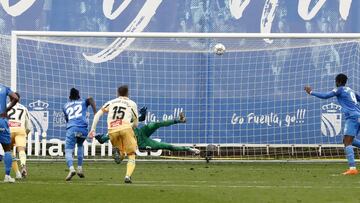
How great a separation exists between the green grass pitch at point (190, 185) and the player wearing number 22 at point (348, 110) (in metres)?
0.61

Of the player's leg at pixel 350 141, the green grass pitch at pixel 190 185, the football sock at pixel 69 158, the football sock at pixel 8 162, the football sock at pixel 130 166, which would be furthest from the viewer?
the player's leg at pixel 350 141

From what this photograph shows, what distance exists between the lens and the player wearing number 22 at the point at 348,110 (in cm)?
2427

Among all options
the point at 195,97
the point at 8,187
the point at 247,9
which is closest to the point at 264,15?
the point at 247,9

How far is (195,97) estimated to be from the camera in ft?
106

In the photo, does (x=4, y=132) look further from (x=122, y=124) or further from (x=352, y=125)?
(x=352, y=125)

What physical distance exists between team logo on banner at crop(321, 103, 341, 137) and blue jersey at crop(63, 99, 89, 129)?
9761mm

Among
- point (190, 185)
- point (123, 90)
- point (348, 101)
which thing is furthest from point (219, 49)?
point (190, 185)

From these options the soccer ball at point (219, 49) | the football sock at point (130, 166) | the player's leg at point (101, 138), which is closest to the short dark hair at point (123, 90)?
the football sock at point (130, 166)

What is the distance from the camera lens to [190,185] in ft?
66.9

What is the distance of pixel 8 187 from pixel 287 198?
513 cm

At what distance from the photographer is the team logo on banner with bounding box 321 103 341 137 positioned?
103ft

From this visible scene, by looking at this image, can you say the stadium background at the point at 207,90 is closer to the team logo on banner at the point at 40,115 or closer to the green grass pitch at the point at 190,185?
the team logo on banner at the point at 40,115

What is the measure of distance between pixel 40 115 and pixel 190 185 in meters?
12.1

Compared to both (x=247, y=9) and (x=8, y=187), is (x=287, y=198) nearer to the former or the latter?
(x=8, y=187)
